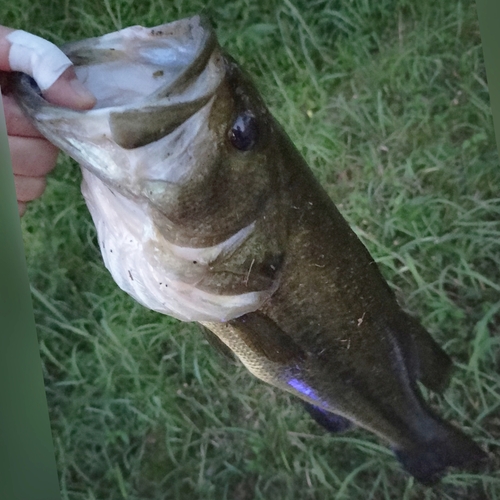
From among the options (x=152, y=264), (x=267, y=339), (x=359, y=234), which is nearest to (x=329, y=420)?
(x=267, y=339)

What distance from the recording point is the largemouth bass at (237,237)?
707 mm

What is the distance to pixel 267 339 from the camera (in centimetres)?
88

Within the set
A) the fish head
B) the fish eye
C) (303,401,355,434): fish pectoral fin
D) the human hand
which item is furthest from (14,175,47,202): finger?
(303,401,355,434): fish pectoral fin

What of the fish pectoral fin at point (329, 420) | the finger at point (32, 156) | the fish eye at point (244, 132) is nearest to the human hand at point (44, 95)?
the finger at point (32, 156)

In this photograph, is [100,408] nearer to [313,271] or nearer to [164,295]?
[164,295]

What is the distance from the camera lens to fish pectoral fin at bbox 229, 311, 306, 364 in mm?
861

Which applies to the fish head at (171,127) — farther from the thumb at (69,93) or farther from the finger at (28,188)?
the finger at (28,188)

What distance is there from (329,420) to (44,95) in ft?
2.27

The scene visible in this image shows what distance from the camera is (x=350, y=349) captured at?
3.04 ft

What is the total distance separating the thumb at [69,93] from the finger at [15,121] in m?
0.11

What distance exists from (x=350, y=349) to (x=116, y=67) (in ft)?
1.88

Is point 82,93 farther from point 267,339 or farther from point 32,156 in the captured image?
point 267,339

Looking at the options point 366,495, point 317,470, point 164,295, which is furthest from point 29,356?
point 366,495

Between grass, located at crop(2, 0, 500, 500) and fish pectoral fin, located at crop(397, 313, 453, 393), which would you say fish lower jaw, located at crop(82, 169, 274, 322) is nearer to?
grass, located at crop(2, 0, 500, 500)
